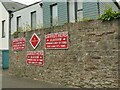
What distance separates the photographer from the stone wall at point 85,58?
35.3ft

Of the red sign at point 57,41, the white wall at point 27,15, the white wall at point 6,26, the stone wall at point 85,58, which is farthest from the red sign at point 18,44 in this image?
the white wall at point 6,26

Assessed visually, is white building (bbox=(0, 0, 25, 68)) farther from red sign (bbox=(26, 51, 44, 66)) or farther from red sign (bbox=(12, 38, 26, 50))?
red sign (bbox=(26, 51, 44, 66))

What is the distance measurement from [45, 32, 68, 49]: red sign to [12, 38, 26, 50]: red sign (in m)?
2.61

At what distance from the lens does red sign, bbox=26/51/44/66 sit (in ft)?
48.0

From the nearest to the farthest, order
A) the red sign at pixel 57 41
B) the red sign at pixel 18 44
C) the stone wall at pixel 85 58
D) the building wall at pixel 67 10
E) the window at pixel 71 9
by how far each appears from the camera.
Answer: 1. the stone wall at pixel 85 58
2. the red sign at pixel 57 41
3. the red sign at pixel 18 44
4. the building wall at pixel 67 10
5. the window at pixel 71 9

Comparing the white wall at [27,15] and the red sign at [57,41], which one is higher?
the white wall at [27,15]

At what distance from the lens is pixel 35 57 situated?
1517cm

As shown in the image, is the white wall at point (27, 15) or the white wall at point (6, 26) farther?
the white wall at point (6, 26)

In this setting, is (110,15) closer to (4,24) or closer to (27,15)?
(27,15)

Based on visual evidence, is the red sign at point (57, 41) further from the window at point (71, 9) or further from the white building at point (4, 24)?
the white building at point (4, 24)

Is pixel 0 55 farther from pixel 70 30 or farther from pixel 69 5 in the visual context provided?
pixel 70 30

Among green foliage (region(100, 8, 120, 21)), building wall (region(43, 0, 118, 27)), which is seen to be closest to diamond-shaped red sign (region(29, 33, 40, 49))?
building wall (region(43, 0, 118, 27))

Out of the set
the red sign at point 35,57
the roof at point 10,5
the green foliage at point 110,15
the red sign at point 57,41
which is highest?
the roof at point 10,5

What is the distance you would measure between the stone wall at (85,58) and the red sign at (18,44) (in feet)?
5.90
